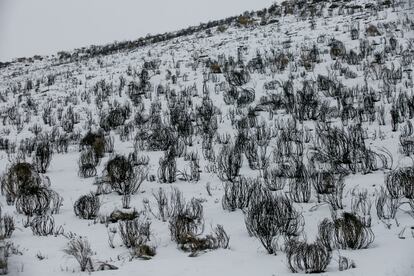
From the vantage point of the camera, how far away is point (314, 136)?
747 centimetres

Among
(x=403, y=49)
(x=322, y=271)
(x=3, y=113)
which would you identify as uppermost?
(x=403, y=49)

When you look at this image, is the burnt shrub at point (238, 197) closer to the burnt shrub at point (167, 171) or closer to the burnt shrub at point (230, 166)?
the burnt shrub at point (230, 166)

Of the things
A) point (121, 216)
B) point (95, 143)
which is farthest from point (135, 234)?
point (95, 143)

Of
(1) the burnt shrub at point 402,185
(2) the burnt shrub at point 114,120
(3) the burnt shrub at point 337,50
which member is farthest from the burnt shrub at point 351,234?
(3) the burnt shrub at point 337,50

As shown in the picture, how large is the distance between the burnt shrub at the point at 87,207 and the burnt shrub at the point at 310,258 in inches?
111

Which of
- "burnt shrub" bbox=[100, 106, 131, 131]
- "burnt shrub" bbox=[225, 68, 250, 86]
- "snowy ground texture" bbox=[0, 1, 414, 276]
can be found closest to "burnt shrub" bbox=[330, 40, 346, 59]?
"snowy ground texture" bbox=[0, 1, 414, 276]

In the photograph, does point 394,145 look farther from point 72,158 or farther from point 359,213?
point 72,158

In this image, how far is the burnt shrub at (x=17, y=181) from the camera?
234 inches

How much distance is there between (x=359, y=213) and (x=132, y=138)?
17.5ft

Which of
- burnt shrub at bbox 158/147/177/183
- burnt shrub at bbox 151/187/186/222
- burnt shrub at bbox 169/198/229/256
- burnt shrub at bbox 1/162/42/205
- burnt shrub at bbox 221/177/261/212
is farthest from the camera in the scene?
burnt shrub at bbox 158/147/177/183

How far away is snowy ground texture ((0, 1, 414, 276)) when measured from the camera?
4.28m

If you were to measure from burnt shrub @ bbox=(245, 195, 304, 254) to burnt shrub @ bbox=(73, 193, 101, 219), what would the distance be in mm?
2139

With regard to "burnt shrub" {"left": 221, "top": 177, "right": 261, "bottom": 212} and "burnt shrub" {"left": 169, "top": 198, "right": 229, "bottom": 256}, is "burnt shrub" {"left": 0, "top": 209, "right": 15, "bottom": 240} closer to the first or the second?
"burnt shrub" {"left": 169, "top": 198, "right": 229, "bottom": 256}

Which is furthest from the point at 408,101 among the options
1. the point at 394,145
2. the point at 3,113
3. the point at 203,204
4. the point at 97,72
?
the point at 97,72
